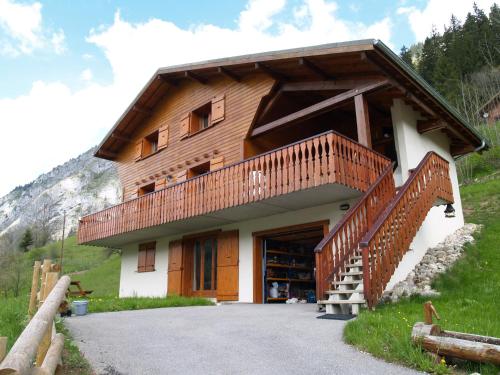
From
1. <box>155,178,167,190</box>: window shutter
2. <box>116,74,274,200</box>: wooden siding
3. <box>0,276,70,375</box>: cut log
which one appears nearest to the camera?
<box>0,276,70,375</box>: cut log

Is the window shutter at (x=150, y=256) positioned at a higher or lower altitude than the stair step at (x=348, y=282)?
higher

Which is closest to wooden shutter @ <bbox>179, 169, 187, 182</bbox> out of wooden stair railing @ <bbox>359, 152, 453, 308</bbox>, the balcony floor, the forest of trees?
the balcony floor

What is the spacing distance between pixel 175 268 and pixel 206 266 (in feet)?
4.06

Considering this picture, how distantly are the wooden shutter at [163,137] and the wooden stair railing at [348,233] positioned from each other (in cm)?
910

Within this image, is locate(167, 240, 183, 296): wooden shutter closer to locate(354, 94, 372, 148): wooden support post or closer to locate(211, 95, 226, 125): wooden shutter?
locate(211, 95, 226, 125): wooden shutter

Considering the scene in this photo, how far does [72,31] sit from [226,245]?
9.08 meters

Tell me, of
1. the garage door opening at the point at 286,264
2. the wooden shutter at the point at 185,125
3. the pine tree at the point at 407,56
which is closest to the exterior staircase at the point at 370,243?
the garage door opening at the point at 286,264

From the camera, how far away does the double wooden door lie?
1266 centimetres

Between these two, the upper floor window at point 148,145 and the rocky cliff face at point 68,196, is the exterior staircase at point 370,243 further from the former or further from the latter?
the rocky cliff face at point 68,196

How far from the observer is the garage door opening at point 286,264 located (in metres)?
12.1

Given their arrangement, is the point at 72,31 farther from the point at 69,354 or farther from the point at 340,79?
the point at 69,354

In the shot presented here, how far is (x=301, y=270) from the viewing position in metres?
13.9

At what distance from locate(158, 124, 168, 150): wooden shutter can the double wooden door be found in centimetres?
379

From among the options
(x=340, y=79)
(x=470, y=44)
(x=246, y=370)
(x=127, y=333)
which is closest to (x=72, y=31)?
(x=340, y=79)
